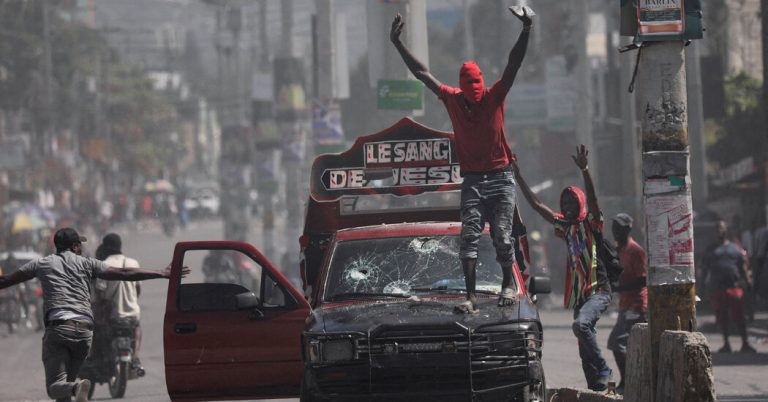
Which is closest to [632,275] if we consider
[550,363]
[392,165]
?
[392,165]

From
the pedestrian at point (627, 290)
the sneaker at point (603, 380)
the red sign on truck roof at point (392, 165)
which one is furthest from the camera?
the pedestrian at point (627, 290)

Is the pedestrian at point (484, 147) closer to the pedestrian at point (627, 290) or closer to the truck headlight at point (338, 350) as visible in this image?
the truck headlight at point (338, 350)

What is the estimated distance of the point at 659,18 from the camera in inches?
358

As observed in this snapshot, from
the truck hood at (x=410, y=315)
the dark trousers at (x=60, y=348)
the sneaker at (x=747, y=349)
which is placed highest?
the truck hood at (x=410, y=315)

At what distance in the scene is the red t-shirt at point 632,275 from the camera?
12938 millimetres

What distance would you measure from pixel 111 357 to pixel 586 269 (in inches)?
253

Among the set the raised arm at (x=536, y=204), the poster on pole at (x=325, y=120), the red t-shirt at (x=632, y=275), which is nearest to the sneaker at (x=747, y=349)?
the red t-shirt at (x=632, y=275)

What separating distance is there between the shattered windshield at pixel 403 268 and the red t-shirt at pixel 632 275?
2.69 metres

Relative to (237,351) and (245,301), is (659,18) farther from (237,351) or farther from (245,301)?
(237,351)

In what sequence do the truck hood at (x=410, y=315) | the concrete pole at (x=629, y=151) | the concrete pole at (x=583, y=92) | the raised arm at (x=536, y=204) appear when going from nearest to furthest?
the truck hood at (x=410, y=315), the raised arm at (x=536, y=204), the concrete pole at (x=629, y=151), the concrete pole at (x=583, y=92)

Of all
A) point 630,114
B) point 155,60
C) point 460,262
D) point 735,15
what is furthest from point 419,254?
point 155,60

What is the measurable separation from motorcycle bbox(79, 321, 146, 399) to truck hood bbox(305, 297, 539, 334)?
6622 mm

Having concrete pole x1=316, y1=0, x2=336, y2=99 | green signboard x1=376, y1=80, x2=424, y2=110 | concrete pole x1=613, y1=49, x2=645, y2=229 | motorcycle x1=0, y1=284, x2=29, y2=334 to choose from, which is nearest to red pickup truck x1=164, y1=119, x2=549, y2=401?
green signboard x1=376, y1=80, x2=424, y2=110

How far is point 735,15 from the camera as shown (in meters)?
46.5
